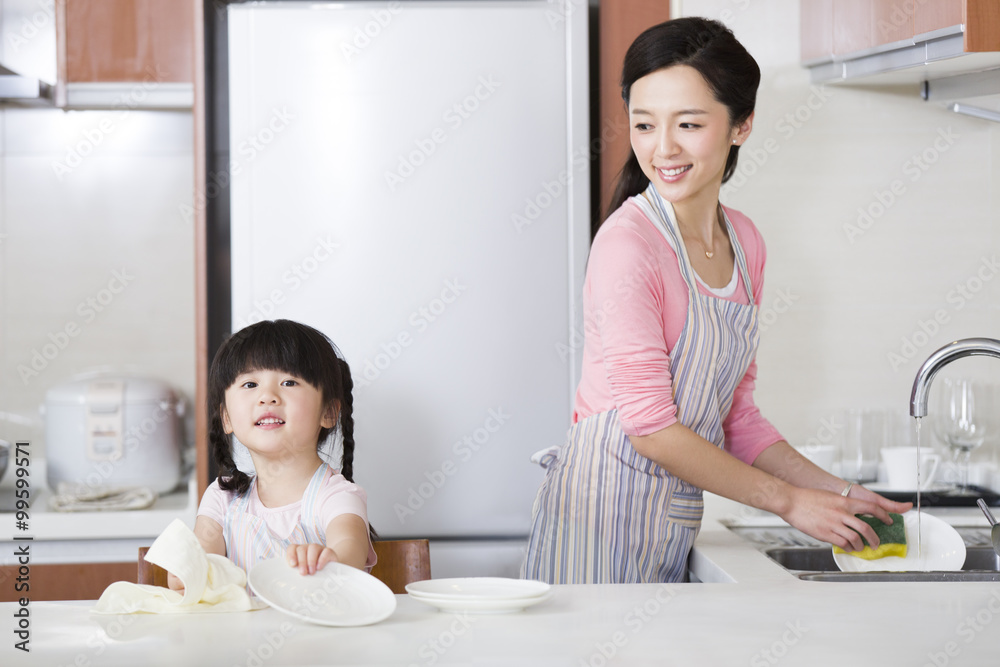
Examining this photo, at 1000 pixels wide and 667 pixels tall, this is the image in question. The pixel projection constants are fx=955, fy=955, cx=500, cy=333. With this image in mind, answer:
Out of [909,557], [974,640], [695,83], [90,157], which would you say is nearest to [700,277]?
[695,83]

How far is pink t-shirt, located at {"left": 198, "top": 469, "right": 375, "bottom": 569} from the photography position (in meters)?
1.11

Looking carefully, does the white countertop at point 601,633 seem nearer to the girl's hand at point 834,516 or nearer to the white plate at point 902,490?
the girl's hand at point 834,516

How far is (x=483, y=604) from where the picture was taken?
2.65 feet

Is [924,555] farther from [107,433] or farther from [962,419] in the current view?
[107,433]

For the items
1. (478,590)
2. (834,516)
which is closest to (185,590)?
(478,590)

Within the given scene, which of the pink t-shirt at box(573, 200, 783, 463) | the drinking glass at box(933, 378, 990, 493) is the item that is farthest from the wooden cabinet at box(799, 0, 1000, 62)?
the drinking glass at box(933, 378, 990, 493)

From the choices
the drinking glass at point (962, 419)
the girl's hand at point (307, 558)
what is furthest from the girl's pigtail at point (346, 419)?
the drinking glass at point (962, 419)

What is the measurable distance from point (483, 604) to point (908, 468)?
1.01m

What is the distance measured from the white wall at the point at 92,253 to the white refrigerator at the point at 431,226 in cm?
62

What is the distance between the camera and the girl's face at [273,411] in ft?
3.67

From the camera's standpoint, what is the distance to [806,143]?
1630 mm

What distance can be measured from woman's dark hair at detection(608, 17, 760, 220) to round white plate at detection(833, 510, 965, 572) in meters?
0.53

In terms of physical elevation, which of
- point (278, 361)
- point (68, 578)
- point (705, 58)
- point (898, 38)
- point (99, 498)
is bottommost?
point (68, 578)

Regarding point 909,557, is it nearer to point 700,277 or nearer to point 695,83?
point 700,277
